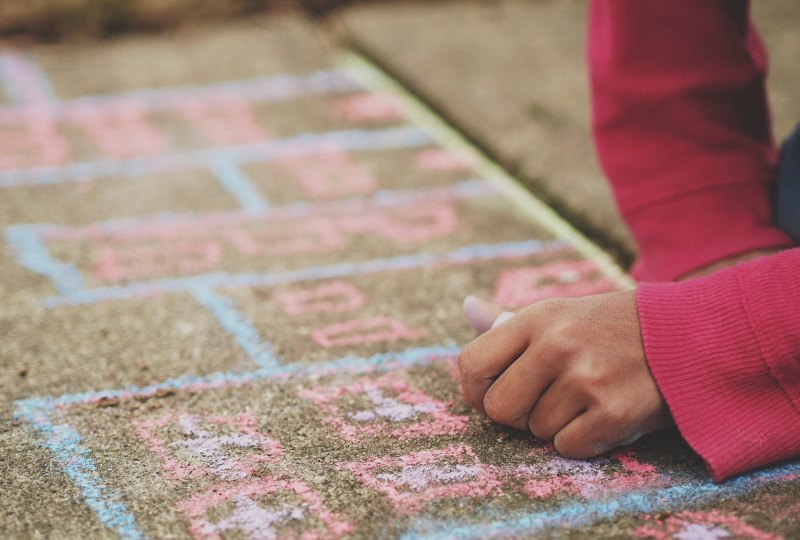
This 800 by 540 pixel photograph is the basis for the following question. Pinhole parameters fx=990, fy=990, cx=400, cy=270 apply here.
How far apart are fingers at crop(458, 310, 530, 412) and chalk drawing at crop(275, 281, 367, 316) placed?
0.45 metres

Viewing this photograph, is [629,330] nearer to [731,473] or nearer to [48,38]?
[731,473]

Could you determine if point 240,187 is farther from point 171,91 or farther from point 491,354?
point 491,354

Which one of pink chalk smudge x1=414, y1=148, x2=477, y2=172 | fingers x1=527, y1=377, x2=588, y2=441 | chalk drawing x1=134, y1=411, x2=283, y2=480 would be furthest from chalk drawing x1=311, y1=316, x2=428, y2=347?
pink chalk smudge x1=414, y1=148, x2=477, y2=172

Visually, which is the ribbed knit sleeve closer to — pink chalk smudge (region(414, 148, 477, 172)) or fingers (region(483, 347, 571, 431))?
fingers (region(483, 347, 571, 431))

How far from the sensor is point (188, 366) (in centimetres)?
154

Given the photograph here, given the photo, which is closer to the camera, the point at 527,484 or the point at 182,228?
the point at 527,484

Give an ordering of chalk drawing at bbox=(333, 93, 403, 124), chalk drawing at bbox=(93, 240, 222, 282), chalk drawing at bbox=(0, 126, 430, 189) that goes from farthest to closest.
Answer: chalk drawing at bbox=(333, 93, 403, 124)
chalk drawing at bbox=(0, 126, 430, 189)
chalk drawing at bbox=(93, 240, 222, 282)

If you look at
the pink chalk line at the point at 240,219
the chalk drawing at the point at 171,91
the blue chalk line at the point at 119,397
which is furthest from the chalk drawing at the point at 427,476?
the chalk drawing at the point at 171,91

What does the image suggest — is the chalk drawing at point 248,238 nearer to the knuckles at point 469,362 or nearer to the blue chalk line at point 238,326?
the blue chalk line at point 238,326

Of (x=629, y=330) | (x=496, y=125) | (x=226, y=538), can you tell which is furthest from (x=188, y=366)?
(x=496, y=125)

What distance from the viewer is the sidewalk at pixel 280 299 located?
122 centimetres

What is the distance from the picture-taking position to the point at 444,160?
234 centimetres

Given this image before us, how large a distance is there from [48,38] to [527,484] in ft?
7.93

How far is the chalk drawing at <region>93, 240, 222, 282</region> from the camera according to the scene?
72.1 inches
